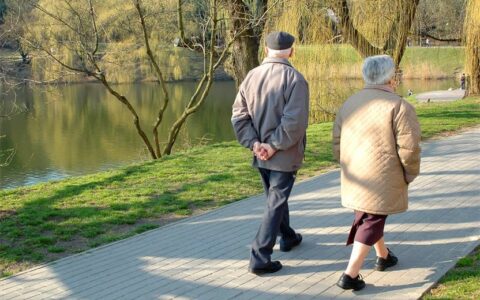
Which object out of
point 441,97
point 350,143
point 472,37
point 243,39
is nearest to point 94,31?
point 243,39

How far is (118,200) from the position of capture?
24.6 ft

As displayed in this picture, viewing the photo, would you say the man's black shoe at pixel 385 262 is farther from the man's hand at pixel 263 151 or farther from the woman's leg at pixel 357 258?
the man's hand at pixel 263 151

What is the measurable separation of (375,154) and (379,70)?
1.84 ft

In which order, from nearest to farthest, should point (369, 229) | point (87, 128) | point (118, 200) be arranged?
point (369, 229)
point (118, 200)
point (87, 128)

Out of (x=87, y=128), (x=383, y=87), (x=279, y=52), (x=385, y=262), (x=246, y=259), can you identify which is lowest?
(x=87, y=128)

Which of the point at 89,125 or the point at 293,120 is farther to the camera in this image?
the point at 89,125

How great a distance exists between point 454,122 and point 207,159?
6.10m

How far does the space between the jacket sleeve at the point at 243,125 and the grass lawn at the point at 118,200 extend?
1.95 metres

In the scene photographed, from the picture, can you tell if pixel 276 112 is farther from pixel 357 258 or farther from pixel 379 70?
pixel 357 258

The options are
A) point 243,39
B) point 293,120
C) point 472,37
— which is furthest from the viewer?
point 243,39

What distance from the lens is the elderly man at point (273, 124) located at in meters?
4.34

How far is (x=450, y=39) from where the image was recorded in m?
15.7

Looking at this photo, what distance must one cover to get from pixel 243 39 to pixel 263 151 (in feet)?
33.0

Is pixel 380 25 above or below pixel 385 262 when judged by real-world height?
above
